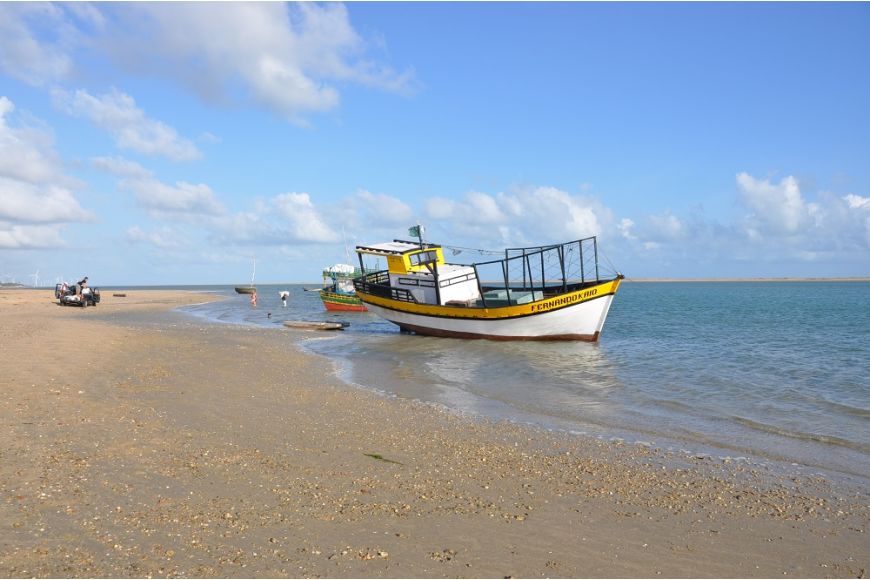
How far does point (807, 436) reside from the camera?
10602 mm

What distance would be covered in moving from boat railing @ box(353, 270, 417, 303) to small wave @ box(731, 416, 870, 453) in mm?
20356

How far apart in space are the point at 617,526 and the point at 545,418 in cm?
570

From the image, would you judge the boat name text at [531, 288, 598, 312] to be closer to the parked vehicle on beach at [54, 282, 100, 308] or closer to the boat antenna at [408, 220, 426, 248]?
the boat antenna at [408, 220, 426, 248]

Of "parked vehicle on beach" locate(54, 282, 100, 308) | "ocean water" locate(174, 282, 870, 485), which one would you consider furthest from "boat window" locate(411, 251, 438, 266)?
"parked vehicle on beach" locate(54, 282, 100, 308)

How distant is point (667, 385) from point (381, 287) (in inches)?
734

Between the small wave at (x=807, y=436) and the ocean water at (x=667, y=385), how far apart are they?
2cm

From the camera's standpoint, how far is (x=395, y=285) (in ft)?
103

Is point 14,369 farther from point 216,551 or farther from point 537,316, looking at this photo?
point 537,316

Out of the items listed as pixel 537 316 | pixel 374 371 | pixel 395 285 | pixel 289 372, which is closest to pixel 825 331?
pixel 537 316

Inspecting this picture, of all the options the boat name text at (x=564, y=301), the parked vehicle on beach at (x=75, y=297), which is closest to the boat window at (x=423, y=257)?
the boat name text at (x=564, y=301)

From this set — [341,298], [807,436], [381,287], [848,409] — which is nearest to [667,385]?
[848,409]

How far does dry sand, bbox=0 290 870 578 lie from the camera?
5004mm

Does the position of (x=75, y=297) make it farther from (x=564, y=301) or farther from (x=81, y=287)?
(x=564, y=301)

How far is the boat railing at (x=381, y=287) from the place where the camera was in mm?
30938
